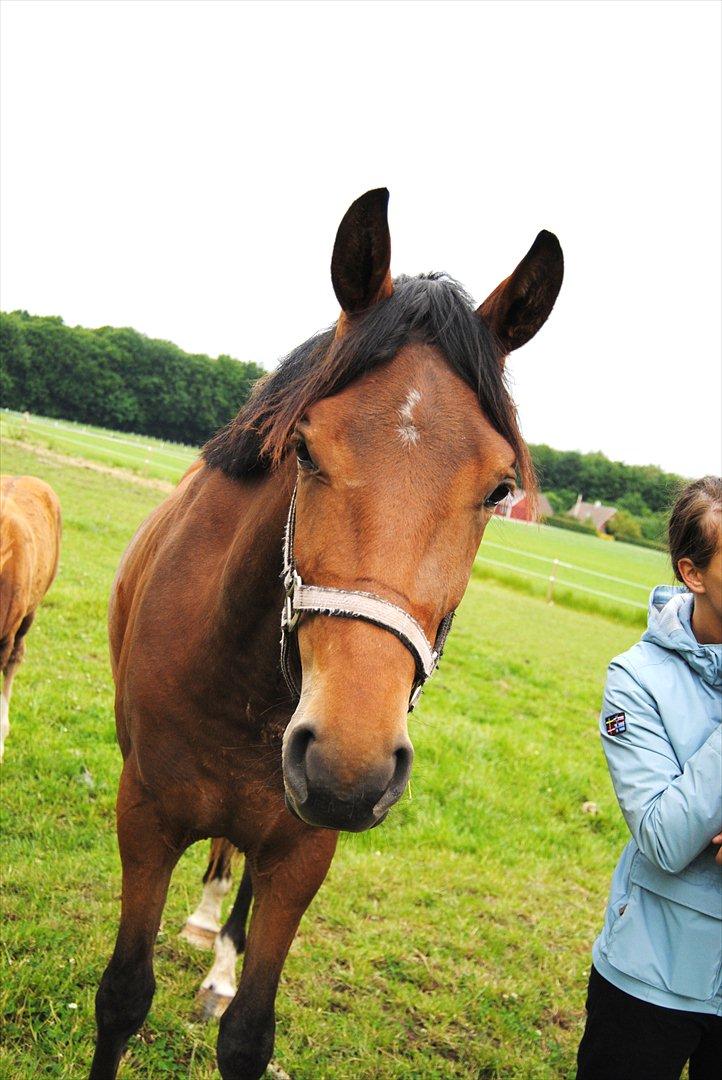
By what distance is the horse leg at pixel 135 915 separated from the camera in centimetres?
253

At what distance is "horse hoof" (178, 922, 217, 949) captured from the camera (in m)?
3.71

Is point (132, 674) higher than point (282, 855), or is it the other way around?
point (132, 674)

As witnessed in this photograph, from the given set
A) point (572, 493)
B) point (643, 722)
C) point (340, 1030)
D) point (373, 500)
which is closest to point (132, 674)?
point (373, 500)

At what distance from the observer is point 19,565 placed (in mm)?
5262

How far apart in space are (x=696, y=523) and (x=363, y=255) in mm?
1273

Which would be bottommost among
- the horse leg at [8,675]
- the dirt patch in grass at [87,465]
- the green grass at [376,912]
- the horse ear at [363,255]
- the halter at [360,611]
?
the green grass at [376,912]

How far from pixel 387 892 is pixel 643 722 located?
283 cm

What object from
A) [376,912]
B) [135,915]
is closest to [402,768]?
[135,915]

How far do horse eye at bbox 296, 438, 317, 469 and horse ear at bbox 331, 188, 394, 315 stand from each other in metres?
0.43

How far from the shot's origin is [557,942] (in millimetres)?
4355

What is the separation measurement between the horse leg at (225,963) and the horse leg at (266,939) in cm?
65

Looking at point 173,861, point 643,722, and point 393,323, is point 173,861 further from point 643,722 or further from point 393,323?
point 393,323

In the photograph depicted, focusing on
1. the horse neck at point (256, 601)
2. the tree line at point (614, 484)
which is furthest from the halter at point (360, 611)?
the tree line at point (614, 484)

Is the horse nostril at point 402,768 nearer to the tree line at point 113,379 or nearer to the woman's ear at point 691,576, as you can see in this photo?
the woman's ear at point 691,576
